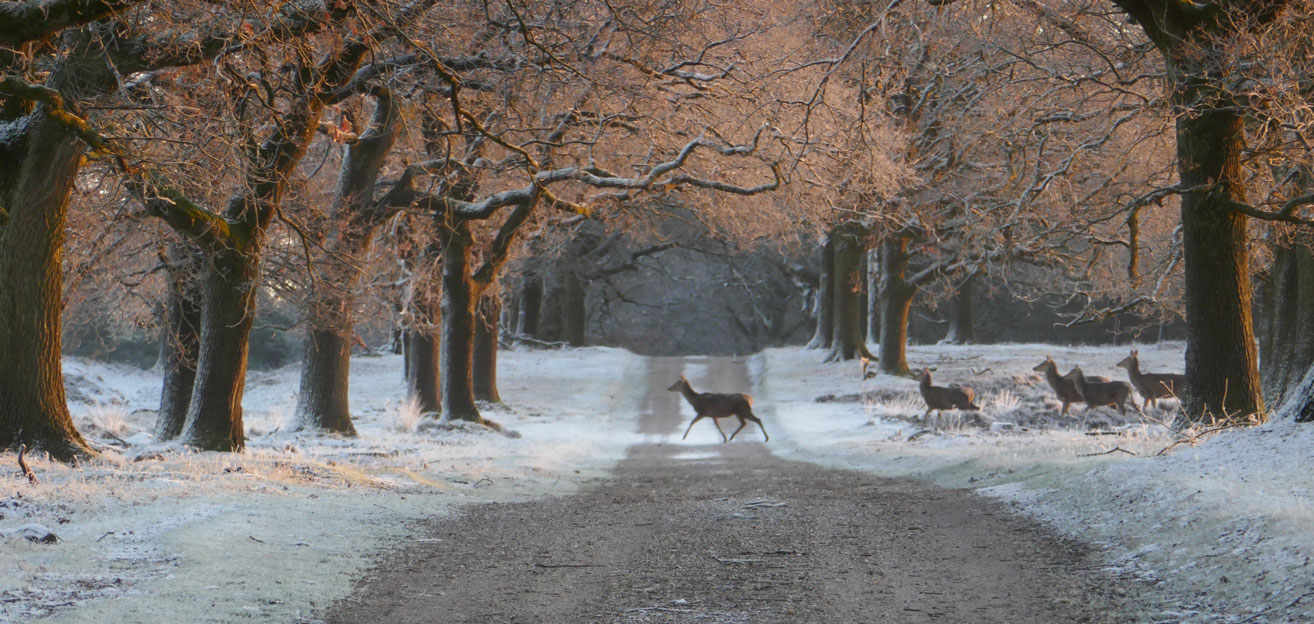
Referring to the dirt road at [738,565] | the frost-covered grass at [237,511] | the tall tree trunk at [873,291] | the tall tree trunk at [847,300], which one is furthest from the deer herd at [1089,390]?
the tall tree trunk at [873,291]

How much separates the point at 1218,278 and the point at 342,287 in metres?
12.2

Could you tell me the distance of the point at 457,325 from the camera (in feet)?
77.0

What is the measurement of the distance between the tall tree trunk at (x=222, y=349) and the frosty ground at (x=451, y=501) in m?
0.77

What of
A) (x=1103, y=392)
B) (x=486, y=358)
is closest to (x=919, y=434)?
(x=1103, y=392)

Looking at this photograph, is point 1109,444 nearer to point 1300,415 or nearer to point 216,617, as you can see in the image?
point 1300,415

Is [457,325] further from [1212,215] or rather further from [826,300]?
[826,300]

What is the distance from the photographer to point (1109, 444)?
42.5ft

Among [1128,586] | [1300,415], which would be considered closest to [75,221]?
[1128,586]

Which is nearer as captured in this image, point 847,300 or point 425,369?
point 425,369

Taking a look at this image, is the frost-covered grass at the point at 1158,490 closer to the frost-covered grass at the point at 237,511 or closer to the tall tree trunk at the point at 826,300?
the frost-covered grass at the point at 237,511

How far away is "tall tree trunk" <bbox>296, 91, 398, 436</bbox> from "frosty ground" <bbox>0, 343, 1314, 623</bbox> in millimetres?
801

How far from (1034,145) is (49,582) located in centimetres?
1698

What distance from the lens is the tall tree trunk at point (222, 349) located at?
46.5ft

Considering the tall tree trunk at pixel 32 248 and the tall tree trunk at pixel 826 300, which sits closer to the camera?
the tall tree trunk at pixel 32 248
